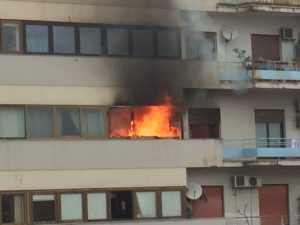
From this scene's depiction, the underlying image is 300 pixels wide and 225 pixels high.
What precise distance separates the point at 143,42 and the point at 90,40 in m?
1.87

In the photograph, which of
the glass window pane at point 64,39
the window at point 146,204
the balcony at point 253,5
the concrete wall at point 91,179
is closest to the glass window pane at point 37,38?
the glass window pane at point 64,39

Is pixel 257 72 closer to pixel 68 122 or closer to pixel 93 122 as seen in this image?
pixel 93 122

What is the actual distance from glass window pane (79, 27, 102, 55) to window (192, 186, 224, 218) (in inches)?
248

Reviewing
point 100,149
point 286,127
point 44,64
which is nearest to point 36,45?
point 44,64

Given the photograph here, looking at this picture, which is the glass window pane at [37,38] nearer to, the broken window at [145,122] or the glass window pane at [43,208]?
the broken window at [145,122]

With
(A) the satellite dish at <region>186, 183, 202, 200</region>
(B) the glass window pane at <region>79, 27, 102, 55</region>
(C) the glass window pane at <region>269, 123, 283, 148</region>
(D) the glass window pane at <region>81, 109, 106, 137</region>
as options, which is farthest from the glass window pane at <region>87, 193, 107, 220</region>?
(C) the glass window pane at <region>269, 123, 283, 148</region>

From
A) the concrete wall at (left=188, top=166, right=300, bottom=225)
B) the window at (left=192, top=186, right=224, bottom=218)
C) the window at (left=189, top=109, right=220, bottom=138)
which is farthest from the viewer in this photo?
the window at (left=189, top=109, right=220, bottom=138)

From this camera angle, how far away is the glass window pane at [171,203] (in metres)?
24.4

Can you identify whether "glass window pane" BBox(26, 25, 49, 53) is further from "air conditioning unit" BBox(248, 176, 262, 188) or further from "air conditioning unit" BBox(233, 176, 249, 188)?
"air conditioning unit" BBox(248, 176, 262, 188)

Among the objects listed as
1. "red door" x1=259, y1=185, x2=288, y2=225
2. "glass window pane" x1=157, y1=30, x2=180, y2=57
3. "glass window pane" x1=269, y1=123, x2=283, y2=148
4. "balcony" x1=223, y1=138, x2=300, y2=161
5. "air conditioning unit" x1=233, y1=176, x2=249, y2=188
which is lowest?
"red door" x1=259, y1=185, x2=288, y2=225

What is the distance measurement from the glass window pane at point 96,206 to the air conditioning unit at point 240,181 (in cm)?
509

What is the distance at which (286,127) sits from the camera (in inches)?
1083

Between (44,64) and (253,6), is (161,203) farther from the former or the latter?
(253,6)

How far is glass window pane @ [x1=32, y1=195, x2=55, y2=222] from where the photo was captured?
23172 millimetres
